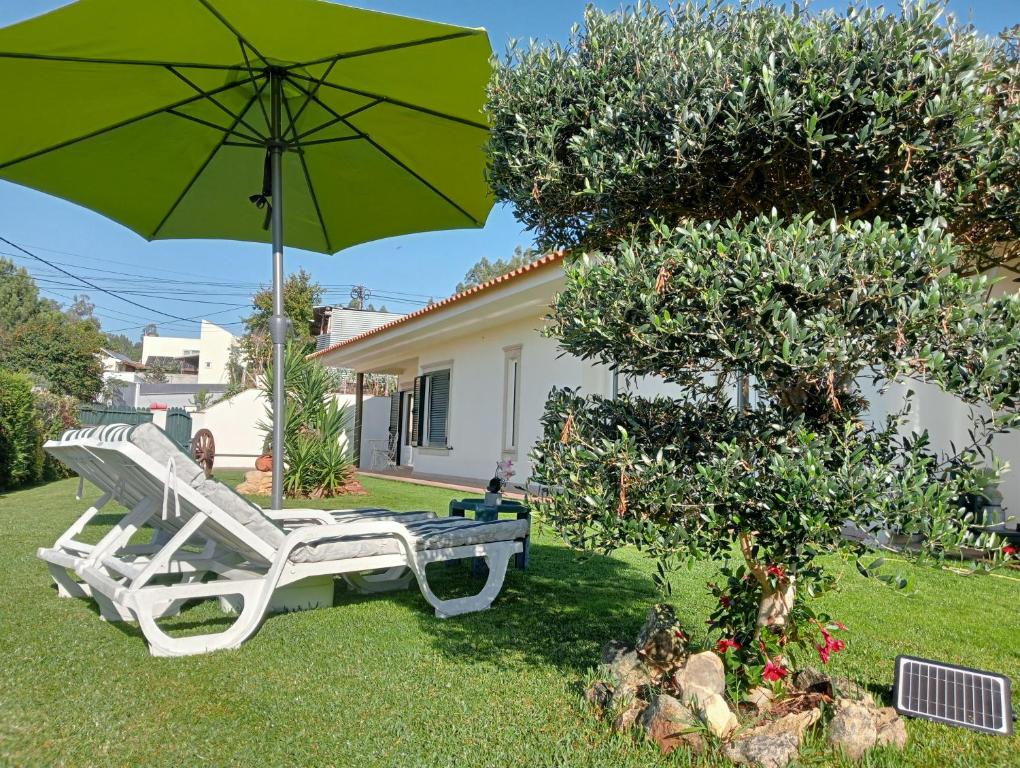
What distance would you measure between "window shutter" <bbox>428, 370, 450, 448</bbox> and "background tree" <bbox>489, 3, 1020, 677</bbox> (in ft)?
39.8

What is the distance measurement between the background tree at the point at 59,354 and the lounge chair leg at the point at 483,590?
36200 millimetres

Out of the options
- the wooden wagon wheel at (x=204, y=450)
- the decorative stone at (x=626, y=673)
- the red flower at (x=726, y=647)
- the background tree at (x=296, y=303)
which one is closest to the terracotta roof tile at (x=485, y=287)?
the wooden wagon wheel at (x=204, y=450)

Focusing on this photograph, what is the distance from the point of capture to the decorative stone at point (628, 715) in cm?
267

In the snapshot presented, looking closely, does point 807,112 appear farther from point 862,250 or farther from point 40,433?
point 40,433

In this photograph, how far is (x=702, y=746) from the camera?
2.49 meters

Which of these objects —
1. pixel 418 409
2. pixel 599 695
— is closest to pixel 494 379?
pixel 418 409

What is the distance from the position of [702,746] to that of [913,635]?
2.31m

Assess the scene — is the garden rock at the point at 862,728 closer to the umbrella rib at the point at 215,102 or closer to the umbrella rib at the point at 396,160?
the umbrella rib at the point at 396,160

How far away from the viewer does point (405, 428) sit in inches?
762

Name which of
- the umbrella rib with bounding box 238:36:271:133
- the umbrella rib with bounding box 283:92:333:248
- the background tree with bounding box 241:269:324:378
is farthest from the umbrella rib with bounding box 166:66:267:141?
the background tree with bounding box 241:269:324:378

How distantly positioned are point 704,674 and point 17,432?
13036 millimetres

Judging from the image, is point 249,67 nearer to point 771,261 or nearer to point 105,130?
point 105,130

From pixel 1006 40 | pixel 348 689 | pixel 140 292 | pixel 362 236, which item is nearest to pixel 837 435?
pixel 1006 40

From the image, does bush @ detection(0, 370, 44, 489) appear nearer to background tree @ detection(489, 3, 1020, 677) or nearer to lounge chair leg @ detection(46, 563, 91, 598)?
lounge chair leg @ detection(46, 563, 91, 598)
